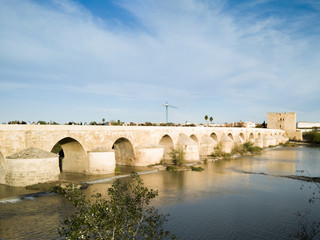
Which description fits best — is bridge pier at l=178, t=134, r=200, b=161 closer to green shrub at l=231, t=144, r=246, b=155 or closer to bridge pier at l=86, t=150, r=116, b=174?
green shrub at l=231, t=144, r=246, b=155

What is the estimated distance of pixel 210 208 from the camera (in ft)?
40.3

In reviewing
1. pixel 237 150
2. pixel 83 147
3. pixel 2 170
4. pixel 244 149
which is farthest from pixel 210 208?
pixel 244 149

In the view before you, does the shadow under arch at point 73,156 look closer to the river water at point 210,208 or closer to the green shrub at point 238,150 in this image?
the river water at point 210,208

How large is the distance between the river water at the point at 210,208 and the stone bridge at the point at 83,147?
1.52 meters

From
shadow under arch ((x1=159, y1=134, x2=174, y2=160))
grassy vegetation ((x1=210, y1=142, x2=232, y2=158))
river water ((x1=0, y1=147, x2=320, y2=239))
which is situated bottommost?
river water ((x1=0, y1=147, x2=320, y2=239))

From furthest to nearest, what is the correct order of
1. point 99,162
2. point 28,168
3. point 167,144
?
point 167,144 → point 99,162 → point 28,168

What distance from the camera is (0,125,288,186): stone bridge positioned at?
50.4 ft

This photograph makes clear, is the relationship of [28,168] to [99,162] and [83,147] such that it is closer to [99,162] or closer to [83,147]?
[83,147]

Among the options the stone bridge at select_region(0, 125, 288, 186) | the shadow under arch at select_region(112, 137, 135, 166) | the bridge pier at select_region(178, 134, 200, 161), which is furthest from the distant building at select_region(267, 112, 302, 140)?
the shadow under arch at select_region(112, 137, 135, 166)

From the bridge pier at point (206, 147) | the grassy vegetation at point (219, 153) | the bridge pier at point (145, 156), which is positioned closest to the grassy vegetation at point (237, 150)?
the grassy vegetation at point (219, 153)

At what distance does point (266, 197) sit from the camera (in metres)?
14.3

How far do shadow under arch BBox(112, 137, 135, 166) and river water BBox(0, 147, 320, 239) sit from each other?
5.83 metres

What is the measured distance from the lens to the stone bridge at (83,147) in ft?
50.4

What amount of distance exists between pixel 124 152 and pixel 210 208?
14093 millimetres
